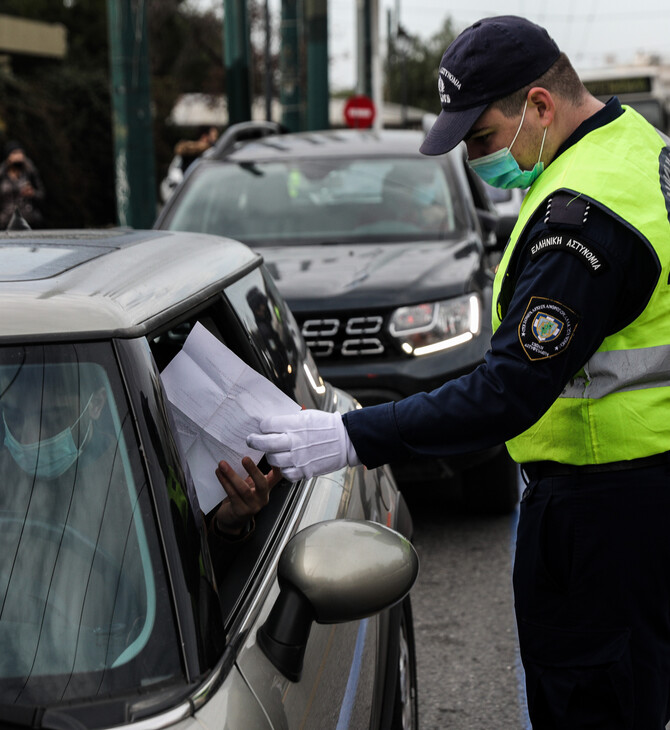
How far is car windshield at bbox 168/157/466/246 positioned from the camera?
251 inches

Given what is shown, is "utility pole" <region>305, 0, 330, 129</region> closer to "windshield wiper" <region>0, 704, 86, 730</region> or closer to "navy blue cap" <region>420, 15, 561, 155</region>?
"navy blue cap" <region>420, 15, 561, 155</region>

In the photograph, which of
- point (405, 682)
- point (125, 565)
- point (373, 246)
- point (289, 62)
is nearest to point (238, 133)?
point (373, 246)

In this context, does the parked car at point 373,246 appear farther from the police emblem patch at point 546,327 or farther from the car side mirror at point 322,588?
the car side mirror at point 322,588

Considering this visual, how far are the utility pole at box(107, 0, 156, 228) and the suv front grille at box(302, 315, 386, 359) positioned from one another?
5.77 meters

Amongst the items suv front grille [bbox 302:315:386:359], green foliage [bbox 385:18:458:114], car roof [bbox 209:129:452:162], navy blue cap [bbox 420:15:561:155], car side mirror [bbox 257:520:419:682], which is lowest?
green foliage [bbox 385:18:458:114]

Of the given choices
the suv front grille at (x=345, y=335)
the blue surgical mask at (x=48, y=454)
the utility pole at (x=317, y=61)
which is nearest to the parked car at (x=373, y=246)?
the suv front grille at (x=345, y=335)

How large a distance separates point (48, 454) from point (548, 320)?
2.91 feet

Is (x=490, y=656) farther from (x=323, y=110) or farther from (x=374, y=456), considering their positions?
(x=323, y=110)

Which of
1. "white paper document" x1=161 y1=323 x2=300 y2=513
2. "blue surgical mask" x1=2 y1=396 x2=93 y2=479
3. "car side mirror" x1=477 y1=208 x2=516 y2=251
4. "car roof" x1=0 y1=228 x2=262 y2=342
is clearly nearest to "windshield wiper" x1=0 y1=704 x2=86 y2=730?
"blue surgical mask" x1=2 y1=396 x2=93 y2=479

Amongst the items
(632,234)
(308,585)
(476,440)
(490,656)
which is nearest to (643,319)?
(632,234)

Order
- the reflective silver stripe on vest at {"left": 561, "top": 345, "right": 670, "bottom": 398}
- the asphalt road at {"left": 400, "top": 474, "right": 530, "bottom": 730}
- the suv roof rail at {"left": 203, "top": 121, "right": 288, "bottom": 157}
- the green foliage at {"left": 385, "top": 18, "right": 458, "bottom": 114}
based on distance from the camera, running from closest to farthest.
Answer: the reflective silver stripe on vest at {"left": 561, "top": 345, "right": 670, "bottom": 398} → the asphalt road at {"left": 400, "top": 474, "right": 530, "bottom": 730} → the suv roof rail at {"left": 203, "top": 121, "right": 288, "bottom": 157} → the green foliage at {"left": 385, "top": 18, "right": 458, "bottom": 114}

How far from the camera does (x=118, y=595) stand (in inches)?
66.2

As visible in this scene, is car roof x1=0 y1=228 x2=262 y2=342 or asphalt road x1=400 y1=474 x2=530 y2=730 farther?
asphalt road x1=400 y1=474 x2=530 y2=730

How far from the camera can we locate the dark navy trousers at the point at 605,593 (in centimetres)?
222
